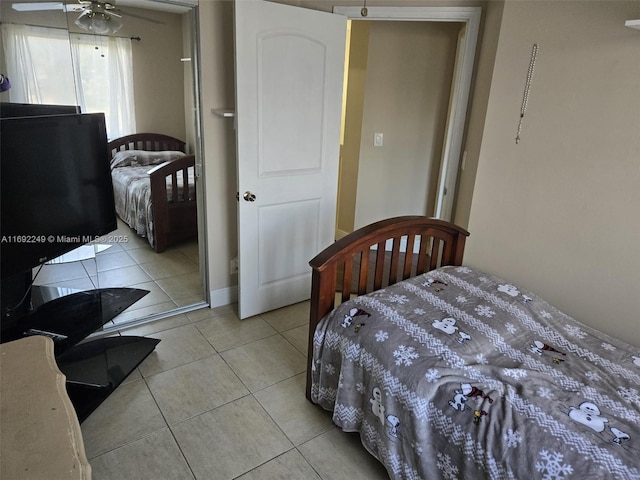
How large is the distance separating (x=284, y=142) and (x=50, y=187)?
1.36 meters

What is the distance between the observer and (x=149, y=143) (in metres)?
3.59

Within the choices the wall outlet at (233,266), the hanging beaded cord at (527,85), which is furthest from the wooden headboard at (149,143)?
the hanging beaded cord at (527,85)

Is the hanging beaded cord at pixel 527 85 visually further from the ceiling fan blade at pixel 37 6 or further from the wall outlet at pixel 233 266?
the ceiling fan blade at pixel 37 6

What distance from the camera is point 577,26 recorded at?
6.91 ft

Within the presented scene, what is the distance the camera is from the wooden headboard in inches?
137

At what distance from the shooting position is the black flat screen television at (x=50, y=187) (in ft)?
4.87

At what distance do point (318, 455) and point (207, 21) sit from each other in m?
2.42

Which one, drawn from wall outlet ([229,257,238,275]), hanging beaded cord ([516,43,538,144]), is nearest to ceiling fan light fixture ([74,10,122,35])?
wall outlet ([229,257,238,275])

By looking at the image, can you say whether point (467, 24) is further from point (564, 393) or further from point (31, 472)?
point (31, 472)

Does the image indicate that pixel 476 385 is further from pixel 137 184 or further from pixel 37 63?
pixel 137 184

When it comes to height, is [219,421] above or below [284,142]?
below

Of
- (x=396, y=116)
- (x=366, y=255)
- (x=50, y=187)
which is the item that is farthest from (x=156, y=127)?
(x=366, y=255)

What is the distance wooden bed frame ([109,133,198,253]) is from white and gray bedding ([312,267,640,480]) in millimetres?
2304

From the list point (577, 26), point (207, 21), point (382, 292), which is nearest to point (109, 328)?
point (382, 292)
